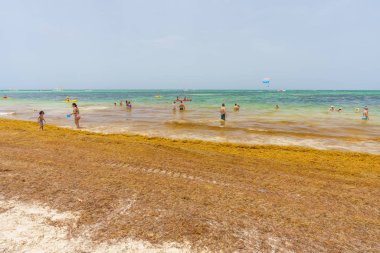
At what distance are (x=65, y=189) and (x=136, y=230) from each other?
7.67ft

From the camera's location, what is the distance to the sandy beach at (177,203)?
3.86m

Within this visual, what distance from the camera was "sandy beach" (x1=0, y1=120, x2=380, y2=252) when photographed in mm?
3863

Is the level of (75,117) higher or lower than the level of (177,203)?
higher

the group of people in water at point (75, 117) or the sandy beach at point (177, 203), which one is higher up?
the group of people in water at point (75, 117)

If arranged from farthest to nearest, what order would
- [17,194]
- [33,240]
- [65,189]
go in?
[65,189], [17,194], [33,240]

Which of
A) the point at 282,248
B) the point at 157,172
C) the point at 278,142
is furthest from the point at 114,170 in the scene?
the point at 278,142

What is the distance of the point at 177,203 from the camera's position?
511cm

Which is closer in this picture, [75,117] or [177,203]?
[177,203]

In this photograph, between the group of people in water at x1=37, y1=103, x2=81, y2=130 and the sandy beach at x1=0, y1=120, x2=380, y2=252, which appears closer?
the sandy beach at x1=0, y1=120, x2=380, y2=252

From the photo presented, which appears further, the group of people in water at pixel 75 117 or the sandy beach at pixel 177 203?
the group of people in water at pixel 75 117

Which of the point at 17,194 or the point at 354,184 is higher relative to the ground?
the point at 17,194

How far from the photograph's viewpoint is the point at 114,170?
7.05 meters

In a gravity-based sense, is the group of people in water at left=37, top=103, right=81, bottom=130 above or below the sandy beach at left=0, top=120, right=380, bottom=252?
above

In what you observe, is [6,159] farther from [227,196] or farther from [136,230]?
[227,196]
